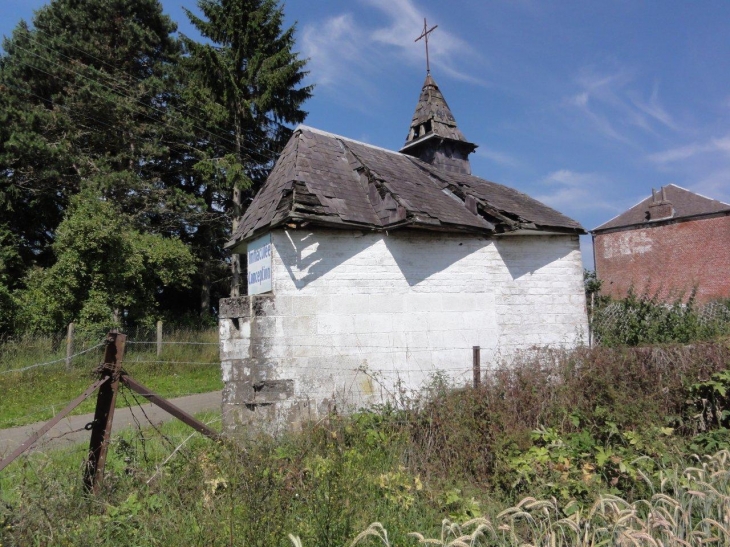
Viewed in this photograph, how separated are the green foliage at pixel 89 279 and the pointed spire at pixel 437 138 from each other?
33.6 feet

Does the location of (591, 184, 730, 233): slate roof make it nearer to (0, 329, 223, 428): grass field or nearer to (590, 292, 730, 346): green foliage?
(590, 292, 730, 346): green foliage

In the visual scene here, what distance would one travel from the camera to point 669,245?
101 ft

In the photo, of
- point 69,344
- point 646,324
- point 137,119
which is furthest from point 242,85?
point 646,324

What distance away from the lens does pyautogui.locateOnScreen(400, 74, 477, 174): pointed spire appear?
46.0 feet

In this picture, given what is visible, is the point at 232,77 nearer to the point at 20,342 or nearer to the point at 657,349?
the point at 20,342

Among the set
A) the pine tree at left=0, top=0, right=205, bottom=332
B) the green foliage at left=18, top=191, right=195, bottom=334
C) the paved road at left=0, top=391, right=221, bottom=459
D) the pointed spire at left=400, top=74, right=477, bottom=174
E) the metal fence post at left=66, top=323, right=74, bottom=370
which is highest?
the pine tree at left=0, top=0, right=205, bottom=332

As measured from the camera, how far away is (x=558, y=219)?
10398 mm

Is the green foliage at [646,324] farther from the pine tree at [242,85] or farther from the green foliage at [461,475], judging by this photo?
the pine tree at [242,85]

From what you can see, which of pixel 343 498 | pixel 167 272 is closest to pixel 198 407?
pixel 343 498

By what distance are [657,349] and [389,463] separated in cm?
393

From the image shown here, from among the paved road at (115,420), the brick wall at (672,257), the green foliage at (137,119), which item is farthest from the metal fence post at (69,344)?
the brick wall at (672,257)

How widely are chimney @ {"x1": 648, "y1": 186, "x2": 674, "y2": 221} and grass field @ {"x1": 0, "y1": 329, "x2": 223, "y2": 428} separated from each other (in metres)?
27.6

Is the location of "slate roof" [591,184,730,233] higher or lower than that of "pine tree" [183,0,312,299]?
lower

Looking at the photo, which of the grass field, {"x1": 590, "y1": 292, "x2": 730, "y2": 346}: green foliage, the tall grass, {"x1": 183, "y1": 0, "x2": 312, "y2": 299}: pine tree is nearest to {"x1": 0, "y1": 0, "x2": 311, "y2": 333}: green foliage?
{"x1": 183, "y1": 0, "x2": 312, "y2": 299}: pine tree
